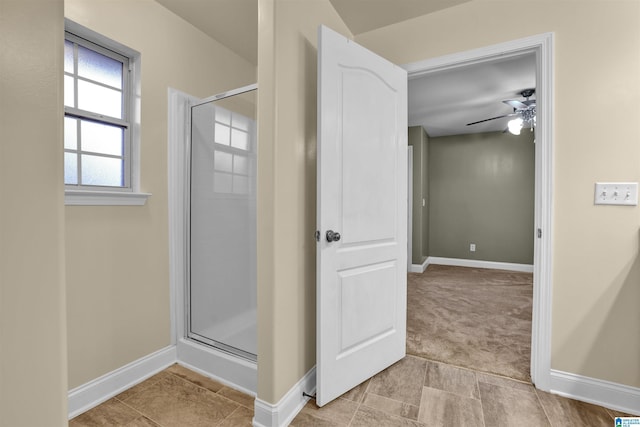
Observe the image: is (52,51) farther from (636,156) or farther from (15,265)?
(636,156)

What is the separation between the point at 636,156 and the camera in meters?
1.58

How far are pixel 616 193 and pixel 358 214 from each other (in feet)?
4.55

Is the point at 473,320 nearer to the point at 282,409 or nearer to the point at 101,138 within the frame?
the point at 282,409

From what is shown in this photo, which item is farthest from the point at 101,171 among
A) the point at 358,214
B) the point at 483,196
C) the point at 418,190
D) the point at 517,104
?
the point at 483,196

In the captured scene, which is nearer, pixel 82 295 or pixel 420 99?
pixel 82 295

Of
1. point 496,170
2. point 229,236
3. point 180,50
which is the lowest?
point 229,236

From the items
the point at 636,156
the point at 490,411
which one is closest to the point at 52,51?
the point at 490,411

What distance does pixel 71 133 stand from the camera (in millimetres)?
1685

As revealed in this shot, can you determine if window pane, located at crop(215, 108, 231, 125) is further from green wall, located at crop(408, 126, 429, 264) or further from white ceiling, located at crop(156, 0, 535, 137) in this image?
green wall, located at crop(408, 126, 429, 264)

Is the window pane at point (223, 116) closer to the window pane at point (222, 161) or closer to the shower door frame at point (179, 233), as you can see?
the shower door frame at point (179, 233)

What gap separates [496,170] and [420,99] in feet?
8.04

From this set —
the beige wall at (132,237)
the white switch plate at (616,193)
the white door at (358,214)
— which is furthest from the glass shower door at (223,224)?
the white switch plate at (616,193)

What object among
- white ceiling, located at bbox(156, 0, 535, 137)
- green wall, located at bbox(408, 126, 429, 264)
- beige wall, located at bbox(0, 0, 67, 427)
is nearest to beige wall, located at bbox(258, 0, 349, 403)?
white ceiling, located at bbox(156, 0, 535, 137)

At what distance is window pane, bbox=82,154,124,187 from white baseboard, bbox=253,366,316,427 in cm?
157
